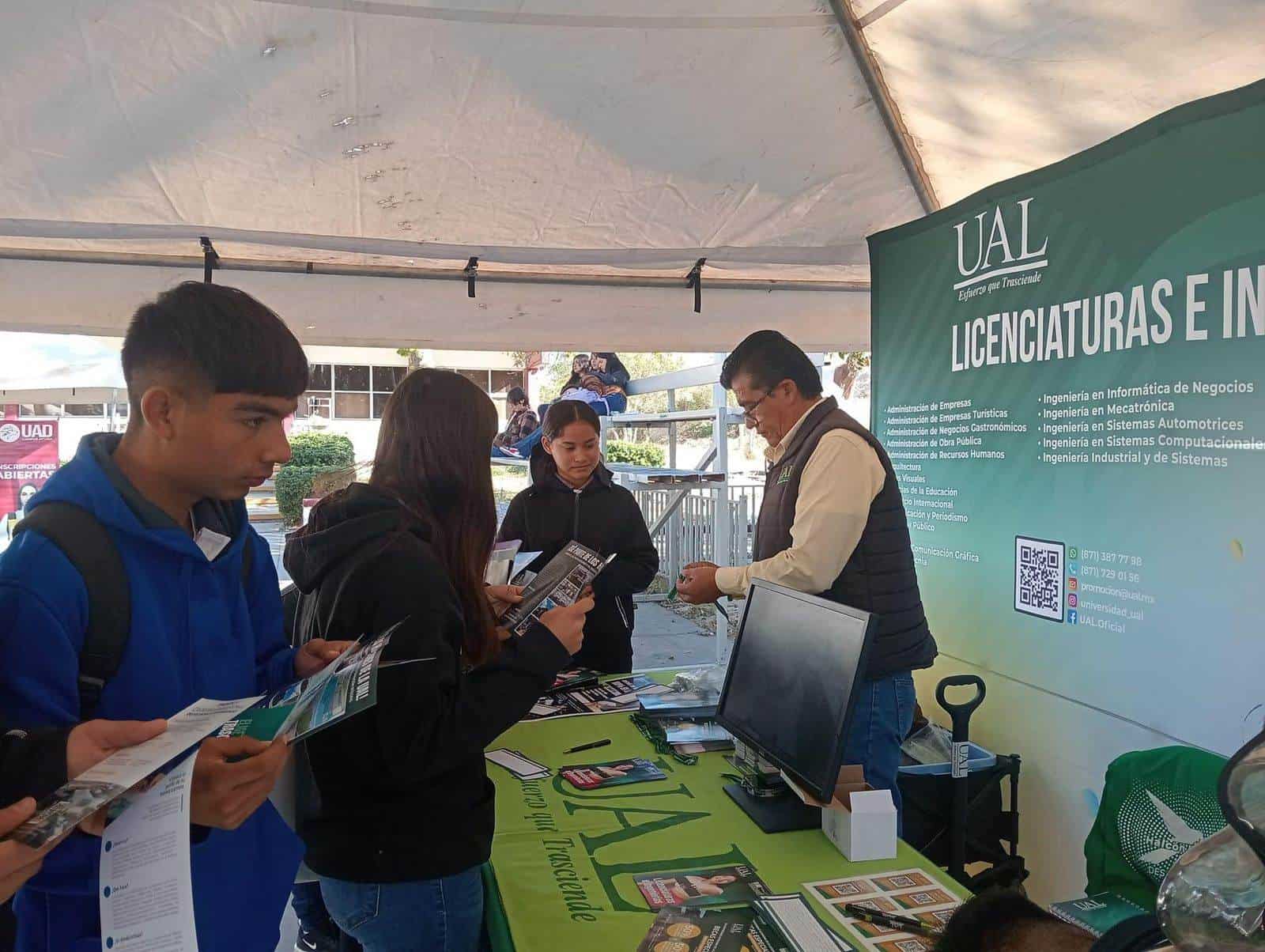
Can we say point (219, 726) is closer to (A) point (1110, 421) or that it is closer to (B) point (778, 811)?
(B) point (778, 811)

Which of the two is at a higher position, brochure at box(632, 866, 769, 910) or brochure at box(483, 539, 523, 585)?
brochure at box(483, 539, 523, 585)

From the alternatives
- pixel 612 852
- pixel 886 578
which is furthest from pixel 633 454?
pixel 612 852

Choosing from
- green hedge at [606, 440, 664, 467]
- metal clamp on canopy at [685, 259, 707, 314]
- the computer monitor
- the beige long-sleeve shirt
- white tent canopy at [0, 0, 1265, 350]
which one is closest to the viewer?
the computer monitor

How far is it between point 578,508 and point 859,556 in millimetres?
1323

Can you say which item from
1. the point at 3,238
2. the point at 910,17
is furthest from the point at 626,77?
the point at 3,238

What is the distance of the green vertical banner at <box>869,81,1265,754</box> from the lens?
1.93 m

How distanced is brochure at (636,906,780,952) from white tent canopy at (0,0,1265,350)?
2.05m

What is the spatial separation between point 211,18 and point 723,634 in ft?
14.6

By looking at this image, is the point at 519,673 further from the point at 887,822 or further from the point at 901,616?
the point at 901,616

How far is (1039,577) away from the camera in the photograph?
255cm

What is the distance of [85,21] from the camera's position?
195 centimetres

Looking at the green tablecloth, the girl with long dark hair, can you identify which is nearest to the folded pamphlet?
the girl with long dark hair

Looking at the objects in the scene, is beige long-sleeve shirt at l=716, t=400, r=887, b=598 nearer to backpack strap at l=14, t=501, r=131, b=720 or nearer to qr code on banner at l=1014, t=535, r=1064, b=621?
qr code on banner at l=1014, t=535, r=1064, b=621

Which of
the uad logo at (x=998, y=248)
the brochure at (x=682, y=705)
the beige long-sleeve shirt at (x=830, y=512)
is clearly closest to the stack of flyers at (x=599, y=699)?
the brochure at (x=682, y=705)
